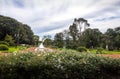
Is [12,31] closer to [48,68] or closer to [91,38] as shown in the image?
[91,38]

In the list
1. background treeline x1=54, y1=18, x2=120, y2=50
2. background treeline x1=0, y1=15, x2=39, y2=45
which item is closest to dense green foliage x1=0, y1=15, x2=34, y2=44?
background treeline x1=0, y1=15, x2=39, y2=45

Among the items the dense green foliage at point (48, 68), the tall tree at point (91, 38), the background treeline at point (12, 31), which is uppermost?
the background treeline at point (12, 31)

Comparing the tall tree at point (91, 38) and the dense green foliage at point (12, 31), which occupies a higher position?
the dense green foliage at point (12, 31)

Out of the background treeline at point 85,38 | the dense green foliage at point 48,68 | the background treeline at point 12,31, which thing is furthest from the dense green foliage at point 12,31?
the dense green foliage at point 48,68

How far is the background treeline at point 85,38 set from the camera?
147 ft

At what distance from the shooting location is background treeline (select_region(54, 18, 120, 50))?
44.9 meters

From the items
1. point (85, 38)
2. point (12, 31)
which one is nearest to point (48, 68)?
point (85, 38)

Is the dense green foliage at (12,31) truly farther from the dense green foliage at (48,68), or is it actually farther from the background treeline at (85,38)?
the dense green foliage at (48,68)

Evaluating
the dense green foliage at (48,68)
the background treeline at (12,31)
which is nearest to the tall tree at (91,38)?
the background treeline at (12,31)

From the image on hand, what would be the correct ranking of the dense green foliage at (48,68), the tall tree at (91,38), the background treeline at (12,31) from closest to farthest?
the dense green foliage at (48,68) → the tall tree at (91,38) → the background treeline at (12,31)

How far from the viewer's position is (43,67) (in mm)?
5574

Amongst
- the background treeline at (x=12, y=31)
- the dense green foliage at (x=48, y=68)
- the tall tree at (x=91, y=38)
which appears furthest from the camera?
the background treeline at (x=12, y=31)

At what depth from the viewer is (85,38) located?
44594mm

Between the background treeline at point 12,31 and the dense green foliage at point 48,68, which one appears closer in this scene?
the dense green foliage at point 48,68
